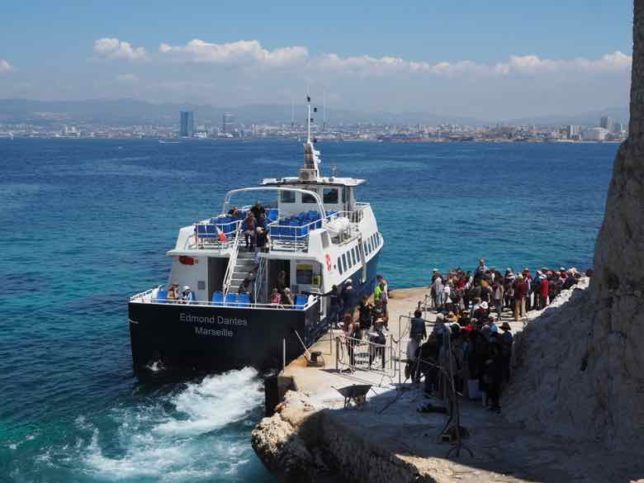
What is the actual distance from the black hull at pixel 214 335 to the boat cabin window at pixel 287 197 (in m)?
6.84

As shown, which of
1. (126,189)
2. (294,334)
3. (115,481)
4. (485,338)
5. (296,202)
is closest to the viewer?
(485,338)

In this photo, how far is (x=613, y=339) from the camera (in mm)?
12602

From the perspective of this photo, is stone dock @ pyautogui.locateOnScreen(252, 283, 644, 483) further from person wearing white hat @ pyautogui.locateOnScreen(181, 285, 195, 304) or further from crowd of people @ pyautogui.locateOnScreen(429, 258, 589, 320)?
crowd of people @ pyautogui.locateOnScreen(429, 258, 589, 320)

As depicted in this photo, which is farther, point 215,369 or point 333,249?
point 333,249

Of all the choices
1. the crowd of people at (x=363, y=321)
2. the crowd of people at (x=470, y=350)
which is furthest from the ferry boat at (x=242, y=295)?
the crowd of people at (x=470, y=350)

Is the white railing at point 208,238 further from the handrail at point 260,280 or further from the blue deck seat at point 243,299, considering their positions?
the blue deck seat at point 243,299

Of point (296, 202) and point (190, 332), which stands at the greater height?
point (296, 202)

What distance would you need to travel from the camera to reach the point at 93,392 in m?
22.0

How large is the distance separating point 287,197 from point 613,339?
17.4 meters

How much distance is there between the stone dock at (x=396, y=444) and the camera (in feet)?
39.4

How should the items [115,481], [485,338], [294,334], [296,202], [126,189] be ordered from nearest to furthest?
[485,338] < [115,481] < [294,334] < [296,202] < [126,189]

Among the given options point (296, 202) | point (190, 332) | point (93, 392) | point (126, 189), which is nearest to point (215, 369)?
point (190, 332)

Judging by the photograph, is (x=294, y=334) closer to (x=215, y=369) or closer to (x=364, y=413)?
(x=215, y=369)

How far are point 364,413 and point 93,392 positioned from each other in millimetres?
9670
